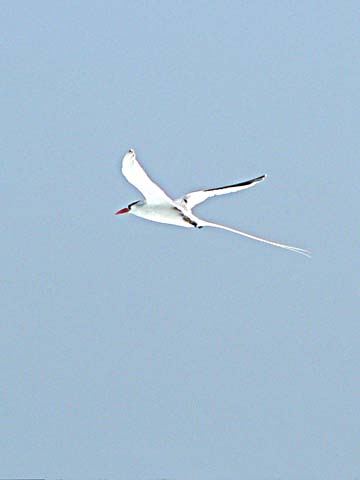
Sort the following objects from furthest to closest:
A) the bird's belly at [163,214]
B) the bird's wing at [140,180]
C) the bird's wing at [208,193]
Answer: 1. the bird's wing at [208,193]
2. the bird's belly at [163,214]
3. the bird's wing at [140,180]

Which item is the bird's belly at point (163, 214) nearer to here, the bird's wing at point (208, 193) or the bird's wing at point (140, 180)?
the bird's wing at point (140, 180)

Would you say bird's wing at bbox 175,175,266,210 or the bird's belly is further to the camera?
bird's wing at bbox 175,175,266,210

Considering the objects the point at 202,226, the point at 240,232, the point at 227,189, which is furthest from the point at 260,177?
the point at 240,232

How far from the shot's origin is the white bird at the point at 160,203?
1158 inches

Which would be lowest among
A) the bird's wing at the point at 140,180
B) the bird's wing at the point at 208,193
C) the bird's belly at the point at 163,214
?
the bird's wing at the point at 140,180

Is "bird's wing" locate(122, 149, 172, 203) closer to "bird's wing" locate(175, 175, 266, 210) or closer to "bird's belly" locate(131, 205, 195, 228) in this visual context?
"bird's belly" locate(131, 205, 195, 228)

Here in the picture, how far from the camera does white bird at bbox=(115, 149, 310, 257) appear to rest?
2941 centimetres

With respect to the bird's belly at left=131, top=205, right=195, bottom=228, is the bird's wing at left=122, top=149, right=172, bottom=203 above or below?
below

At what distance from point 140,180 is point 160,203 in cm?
197

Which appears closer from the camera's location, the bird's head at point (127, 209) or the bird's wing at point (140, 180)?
the bird's wing at point (140, 180)

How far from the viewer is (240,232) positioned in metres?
29.7

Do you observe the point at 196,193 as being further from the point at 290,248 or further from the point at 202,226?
the point at 290,248

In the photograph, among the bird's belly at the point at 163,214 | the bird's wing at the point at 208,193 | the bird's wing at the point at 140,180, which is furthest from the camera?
the bird's wing at the point at 208,193

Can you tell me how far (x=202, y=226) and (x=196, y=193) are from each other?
10.4 ft
